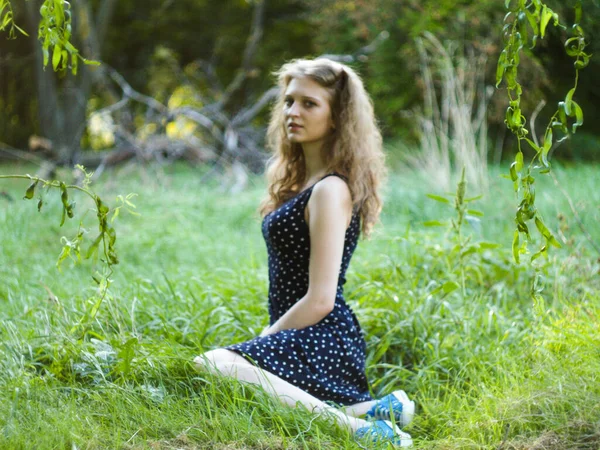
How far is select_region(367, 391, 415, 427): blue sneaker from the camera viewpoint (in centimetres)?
230

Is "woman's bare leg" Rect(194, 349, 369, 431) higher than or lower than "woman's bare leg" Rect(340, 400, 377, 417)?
higher

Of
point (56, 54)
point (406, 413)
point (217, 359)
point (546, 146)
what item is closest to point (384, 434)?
point (406, 413)

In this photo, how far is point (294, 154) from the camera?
2.82m

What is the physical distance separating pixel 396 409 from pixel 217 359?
1.97ft

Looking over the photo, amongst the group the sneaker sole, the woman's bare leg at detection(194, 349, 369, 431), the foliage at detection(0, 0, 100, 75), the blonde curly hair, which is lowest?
the sneaker sole

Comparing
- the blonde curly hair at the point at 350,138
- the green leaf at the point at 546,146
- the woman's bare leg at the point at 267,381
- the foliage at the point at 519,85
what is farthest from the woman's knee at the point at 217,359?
the green leaf at the point at 546,146

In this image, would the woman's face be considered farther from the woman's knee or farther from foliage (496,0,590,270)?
foliage (496,0,590,270)

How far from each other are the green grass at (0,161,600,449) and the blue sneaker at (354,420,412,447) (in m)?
0.05

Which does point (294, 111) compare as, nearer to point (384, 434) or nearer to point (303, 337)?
point (303, 337)

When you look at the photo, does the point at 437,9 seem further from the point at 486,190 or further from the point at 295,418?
the point at 295,418

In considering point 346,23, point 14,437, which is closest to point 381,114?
point 346,23

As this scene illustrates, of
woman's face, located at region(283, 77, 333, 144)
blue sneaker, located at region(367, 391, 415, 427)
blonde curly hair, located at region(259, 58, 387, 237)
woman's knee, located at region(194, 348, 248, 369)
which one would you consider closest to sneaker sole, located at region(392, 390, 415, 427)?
blue sneaker, located at region(367, 391, 415, 427)

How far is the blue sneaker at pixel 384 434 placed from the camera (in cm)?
211

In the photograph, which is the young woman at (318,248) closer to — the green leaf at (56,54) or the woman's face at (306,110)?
the woman's face at (306,110)
